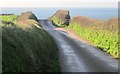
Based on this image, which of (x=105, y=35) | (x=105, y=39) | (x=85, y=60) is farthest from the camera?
(x=105, y=35)

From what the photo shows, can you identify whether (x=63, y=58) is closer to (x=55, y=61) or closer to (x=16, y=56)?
(x=55, y=61)

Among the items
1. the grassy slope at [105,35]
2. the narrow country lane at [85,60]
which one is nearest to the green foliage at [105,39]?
the grassy slope at [105,35]

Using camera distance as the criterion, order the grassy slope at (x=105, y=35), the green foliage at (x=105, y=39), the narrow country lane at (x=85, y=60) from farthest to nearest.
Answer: the grassy slope at (x=105, y=35) → the green foliage at (x=105, y=39) → the narrow country lane at (x=85, y=60)

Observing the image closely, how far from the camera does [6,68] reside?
14.1 m

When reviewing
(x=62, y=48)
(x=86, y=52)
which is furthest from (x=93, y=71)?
(x=62, y=48)

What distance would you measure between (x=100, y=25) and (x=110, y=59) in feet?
50.1

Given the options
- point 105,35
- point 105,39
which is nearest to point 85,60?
point 105,39

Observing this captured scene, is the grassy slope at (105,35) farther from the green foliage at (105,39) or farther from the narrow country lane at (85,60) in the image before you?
the narrow country lane at (85,60)

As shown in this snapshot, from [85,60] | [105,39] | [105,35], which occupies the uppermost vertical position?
[105,35]

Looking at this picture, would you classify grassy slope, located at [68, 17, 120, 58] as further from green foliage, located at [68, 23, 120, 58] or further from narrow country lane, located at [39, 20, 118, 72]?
narrow country lane, located at [39, 20, 118, 72]

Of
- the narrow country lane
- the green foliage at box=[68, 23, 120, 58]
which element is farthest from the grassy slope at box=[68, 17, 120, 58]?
the narrow country lane

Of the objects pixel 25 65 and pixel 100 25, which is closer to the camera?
pixel 25 65

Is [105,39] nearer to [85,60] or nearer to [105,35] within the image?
[105,35]

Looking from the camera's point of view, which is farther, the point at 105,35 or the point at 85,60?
the point at 105,35
